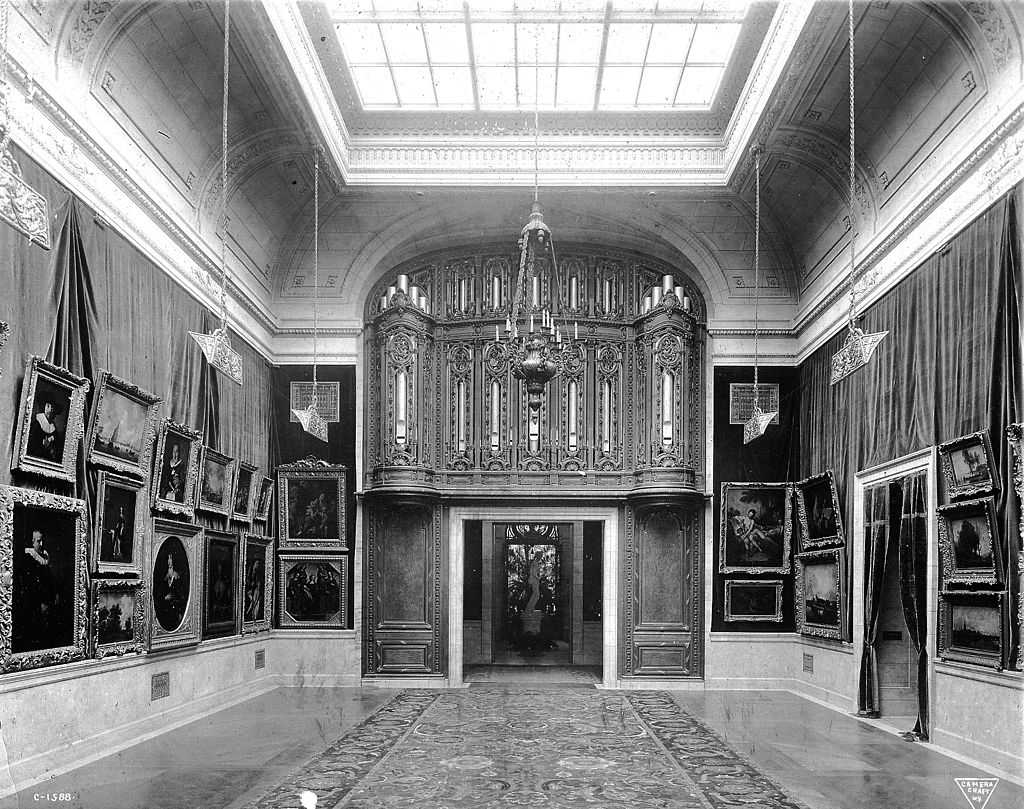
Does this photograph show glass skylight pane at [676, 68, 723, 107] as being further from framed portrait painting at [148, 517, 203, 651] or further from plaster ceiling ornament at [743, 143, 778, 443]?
framed portrait painting at [148, 517, 203, 651]

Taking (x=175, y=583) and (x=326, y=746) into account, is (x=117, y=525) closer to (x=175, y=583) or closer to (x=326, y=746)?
(x=175, y=583)

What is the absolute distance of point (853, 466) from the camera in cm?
1186

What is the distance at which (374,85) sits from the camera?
1259 centimetres

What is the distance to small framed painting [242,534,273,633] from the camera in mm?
12898

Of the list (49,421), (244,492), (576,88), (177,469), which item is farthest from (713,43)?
(49,421)

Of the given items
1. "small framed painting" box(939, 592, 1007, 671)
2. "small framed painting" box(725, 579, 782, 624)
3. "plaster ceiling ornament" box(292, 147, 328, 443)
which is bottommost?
"small framed painting" box(725, 579, 782, 624)

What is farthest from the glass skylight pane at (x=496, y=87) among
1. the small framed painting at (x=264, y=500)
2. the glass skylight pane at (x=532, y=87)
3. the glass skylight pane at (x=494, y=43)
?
the small framed painting at (x=264, y=500)

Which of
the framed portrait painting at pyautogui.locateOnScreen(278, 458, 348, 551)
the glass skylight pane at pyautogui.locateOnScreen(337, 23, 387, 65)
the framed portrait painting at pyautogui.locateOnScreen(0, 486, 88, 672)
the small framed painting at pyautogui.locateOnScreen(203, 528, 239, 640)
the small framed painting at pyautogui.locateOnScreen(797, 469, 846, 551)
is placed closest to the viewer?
the framed portrait painting at pyautogui.locateOnScreen(0, 486, 88, 672)

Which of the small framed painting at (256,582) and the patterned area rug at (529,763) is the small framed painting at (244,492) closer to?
the small framed painting at (256,582)

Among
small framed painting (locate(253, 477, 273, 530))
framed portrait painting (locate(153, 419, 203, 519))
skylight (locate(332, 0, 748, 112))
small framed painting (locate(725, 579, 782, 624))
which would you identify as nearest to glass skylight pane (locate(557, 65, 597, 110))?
skylight (locate(332, 0, 748, 112))

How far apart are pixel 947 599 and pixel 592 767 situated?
12.6 ft

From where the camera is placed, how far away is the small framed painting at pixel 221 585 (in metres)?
11.4

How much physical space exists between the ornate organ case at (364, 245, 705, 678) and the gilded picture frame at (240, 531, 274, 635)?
1510 millimetres

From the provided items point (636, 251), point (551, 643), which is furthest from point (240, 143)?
point (551, 643)
